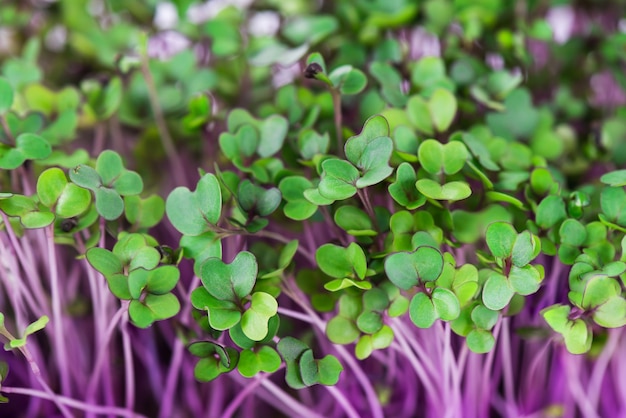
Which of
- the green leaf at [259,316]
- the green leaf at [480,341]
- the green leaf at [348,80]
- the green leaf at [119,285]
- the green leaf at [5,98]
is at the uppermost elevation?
the green leaf at [5,98]

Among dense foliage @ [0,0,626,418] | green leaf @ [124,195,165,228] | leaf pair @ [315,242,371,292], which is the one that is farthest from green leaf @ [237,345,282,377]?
green leaf @ [124,195,165,228]

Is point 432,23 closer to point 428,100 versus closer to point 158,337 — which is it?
point 428,100

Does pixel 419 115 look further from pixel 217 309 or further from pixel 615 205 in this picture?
pixel 217 309

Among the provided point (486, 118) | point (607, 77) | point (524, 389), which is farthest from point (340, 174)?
point (607, 77)

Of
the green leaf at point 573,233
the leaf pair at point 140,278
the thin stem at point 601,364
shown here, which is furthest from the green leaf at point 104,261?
the thin stem at point 601,364

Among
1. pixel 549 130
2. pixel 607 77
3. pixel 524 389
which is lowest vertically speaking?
pixel 524 389

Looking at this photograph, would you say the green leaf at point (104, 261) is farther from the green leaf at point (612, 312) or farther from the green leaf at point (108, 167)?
the green leaf at point (612, 312)
